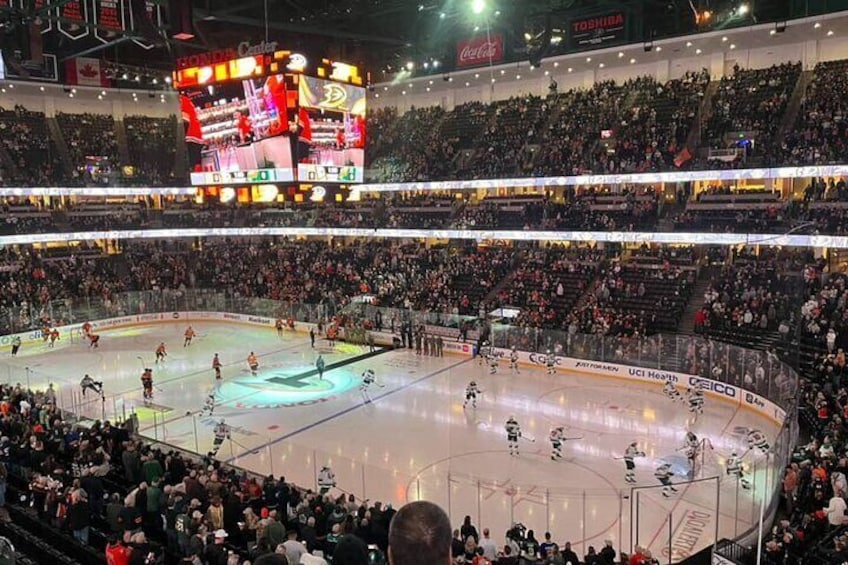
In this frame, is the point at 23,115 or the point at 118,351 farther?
the point at 23,115

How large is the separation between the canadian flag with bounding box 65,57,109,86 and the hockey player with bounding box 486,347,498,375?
119 ft

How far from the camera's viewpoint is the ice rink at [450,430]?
44.8ft

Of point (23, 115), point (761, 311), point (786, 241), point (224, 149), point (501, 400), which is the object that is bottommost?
point (501, 400)

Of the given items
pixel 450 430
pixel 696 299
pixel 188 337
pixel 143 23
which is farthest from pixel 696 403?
pixel 188 337

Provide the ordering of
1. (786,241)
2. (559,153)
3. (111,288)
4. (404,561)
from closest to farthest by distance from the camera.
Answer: (404,561), (786,241), (559,153), (111,288)

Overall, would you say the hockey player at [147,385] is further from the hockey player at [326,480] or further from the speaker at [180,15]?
the speaker at [180,15]

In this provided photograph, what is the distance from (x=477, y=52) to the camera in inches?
1570

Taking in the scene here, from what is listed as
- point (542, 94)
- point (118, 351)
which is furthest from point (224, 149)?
point (542, 94)

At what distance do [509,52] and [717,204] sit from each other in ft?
47.6

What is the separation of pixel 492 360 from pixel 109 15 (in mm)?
19565

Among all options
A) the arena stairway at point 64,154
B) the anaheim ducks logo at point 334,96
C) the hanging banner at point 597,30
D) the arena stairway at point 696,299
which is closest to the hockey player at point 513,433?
the anaheim ducks logo at point 334,96

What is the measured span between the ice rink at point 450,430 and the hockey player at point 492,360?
1.47 ft

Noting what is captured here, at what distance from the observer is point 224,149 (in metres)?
21.0

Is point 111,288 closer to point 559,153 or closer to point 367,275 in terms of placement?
point 367,275
